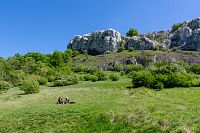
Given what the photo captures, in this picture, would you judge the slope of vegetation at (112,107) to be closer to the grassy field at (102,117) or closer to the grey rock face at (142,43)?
the grassy field at (102,117)

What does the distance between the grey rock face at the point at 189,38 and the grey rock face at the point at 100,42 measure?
20162 mm

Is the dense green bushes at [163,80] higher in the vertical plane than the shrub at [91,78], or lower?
lower

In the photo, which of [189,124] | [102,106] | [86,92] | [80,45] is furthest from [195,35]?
[189,124]

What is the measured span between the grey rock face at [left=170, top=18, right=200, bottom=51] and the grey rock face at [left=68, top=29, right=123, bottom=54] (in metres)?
20.2

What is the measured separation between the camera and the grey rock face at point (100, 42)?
13212 centimetres

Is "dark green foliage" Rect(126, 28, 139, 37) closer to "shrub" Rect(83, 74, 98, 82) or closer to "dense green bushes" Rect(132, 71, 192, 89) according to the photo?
"shrub" Rect(83, 74, 98, 82)

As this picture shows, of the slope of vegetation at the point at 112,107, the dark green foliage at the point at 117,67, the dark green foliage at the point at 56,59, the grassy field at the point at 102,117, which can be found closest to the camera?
the grassy field at the point at 102,117

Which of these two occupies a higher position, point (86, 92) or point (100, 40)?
point (100, 40)

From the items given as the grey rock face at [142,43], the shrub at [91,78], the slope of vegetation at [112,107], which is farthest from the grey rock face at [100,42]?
the slope of vegetation at [112,107]

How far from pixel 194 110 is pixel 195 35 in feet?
298

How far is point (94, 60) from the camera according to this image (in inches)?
4646

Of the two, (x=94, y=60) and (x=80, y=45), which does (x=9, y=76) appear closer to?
(x=94, y=60)

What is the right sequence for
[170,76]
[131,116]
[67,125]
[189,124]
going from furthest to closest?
1. [170,76]
2. [67,125]
3. [131,116]
4. [189,124]

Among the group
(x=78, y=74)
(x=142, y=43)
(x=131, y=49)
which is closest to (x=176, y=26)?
(x=142, y=43)
